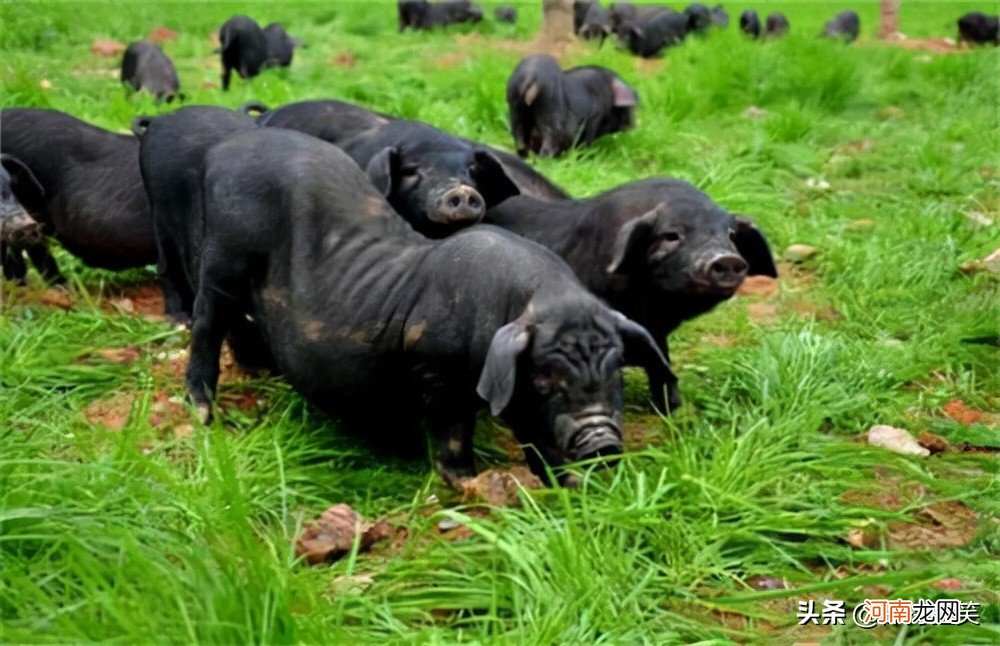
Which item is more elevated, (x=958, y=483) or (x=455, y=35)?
(x=958, y=483)

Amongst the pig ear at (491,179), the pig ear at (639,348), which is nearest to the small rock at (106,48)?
the pig ear at (491,179)

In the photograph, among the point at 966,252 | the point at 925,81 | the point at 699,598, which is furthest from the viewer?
the point at 925,81

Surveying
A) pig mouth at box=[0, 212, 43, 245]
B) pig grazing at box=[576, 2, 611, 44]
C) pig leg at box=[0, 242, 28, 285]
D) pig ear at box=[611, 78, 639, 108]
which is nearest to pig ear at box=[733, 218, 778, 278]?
pig mouth at box=[0, 212, 43, 245]

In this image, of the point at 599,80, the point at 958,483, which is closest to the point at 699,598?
the point at 958,483

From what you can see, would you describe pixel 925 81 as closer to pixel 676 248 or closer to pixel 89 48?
pixel 676 248

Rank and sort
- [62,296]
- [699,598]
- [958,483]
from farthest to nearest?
[62,296] → [958,483] → [699,598]

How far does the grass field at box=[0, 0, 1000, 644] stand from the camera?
2.89 meters

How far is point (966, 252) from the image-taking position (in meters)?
6.17

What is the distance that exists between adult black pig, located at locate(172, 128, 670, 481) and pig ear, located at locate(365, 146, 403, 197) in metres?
0.46

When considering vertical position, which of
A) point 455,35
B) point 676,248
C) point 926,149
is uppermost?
point 676,248

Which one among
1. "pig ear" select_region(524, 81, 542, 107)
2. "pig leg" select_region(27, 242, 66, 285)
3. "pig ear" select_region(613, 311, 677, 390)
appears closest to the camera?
"pig ear" select_region(613, 311, 677, 390)

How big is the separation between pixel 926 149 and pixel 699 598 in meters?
5.97

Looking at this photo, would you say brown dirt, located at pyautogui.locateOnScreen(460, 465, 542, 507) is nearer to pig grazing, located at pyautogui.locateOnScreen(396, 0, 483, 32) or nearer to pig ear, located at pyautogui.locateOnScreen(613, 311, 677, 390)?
pig ear, located at pyautogui.locateOnScreen(613, 311, 677, 390)

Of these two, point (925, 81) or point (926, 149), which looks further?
point (925, 81)
